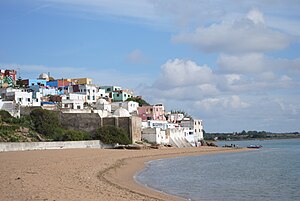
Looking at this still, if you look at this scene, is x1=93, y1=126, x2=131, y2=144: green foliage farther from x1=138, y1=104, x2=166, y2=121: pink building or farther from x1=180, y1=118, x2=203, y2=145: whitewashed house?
x1=180, y1=118, x2=203, y2=145: whitewashed house

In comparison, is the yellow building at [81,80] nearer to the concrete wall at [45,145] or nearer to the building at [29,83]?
the building at [29,83]

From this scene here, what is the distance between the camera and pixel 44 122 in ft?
166

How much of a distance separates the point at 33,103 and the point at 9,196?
50.9 metres

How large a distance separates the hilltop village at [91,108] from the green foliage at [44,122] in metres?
2.75

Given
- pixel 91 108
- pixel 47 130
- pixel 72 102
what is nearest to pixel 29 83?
pixel 72 102

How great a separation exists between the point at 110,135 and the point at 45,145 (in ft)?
41.9

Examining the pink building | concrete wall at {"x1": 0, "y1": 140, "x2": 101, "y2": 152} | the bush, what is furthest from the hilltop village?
concrete wall at {"x1": 0, "y1": 140, "x2": 101, "y2": 152}

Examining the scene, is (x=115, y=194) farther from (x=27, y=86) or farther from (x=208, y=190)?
(x=27, y=86)

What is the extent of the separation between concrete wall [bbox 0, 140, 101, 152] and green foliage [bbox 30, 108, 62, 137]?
5.51 metres

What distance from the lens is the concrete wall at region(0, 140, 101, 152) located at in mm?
34562

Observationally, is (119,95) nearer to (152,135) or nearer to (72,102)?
(72,102)

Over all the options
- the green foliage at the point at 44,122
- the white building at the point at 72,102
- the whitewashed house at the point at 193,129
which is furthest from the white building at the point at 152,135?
the green foliage at the point at 44,122

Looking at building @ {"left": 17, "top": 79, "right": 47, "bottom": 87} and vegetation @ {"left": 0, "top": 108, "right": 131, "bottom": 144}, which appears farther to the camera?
building @ {"left": 17, "top": 79, "right": 47, "bottom": 87}

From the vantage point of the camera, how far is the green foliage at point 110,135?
51.3 m
